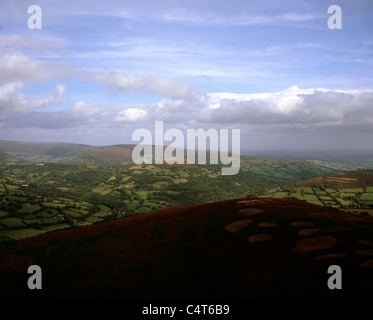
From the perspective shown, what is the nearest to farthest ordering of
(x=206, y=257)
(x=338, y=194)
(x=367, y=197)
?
(x=206, y=257), (x=367, y=197), (x=338, y=194)

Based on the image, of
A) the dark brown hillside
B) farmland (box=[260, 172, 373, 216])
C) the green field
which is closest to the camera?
the dark brown hillside

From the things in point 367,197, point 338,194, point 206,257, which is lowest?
point 338,194

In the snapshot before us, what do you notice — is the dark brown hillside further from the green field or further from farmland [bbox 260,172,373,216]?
the green field

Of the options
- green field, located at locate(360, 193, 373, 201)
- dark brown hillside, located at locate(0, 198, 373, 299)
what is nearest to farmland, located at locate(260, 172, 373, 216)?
green field, located at locate(360, 193, 373, 201)

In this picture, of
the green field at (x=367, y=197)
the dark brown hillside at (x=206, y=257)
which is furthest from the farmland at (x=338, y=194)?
the dark brown hillside at (x=206, y=257)

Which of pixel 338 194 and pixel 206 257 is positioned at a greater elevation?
pixel 206 257

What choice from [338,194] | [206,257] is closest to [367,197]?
[338,194]

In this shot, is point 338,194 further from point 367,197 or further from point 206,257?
point 206,257

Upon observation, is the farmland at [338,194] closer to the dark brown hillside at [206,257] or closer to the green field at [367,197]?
the green field at [367,197]
